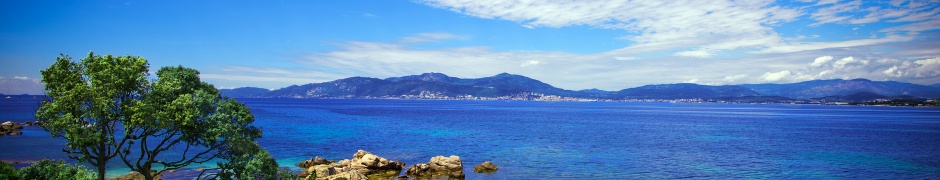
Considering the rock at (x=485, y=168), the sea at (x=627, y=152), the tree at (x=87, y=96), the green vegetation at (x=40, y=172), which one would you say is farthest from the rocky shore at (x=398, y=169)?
the tree at (x=87, y=96)

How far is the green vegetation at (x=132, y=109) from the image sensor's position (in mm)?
26094

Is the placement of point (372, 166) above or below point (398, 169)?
above

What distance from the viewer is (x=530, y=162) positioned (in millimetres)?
65000

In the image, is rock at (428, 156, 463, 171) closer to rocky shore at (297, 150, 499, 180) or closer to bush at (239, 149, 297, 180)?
rocky shore at (297, 150, 499, 180)

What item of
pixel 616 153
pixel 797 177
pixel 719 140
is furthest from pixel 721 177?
pixel 719 140

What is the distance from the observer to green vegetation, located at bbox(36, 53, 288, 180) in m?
26.1

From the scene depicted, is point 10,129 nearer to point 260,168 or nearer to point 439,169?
point 439,169

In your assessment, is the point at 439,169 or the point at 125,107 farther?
the point at 439,169

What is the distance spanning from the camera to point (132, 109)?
26219mm

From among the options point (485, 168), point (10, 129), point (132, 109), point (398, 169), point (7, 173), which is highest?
point (132, 109)

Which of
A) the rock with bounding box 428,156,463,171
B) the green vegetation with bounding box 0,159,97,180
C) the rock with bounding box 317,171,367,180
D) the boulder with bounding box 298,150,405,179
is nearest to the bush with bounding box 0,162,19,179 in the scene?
the green vegetation with bounding box 0,159,97,180

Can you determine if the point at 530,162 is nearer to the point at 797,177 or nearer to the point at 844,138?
the point at 797,177

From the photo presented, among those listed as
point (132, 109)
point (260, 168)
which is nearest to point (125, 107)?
point (132, 109)

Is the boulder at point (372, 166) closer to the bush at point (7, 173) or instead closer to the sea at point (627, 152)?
the sea at point (627, 152)
